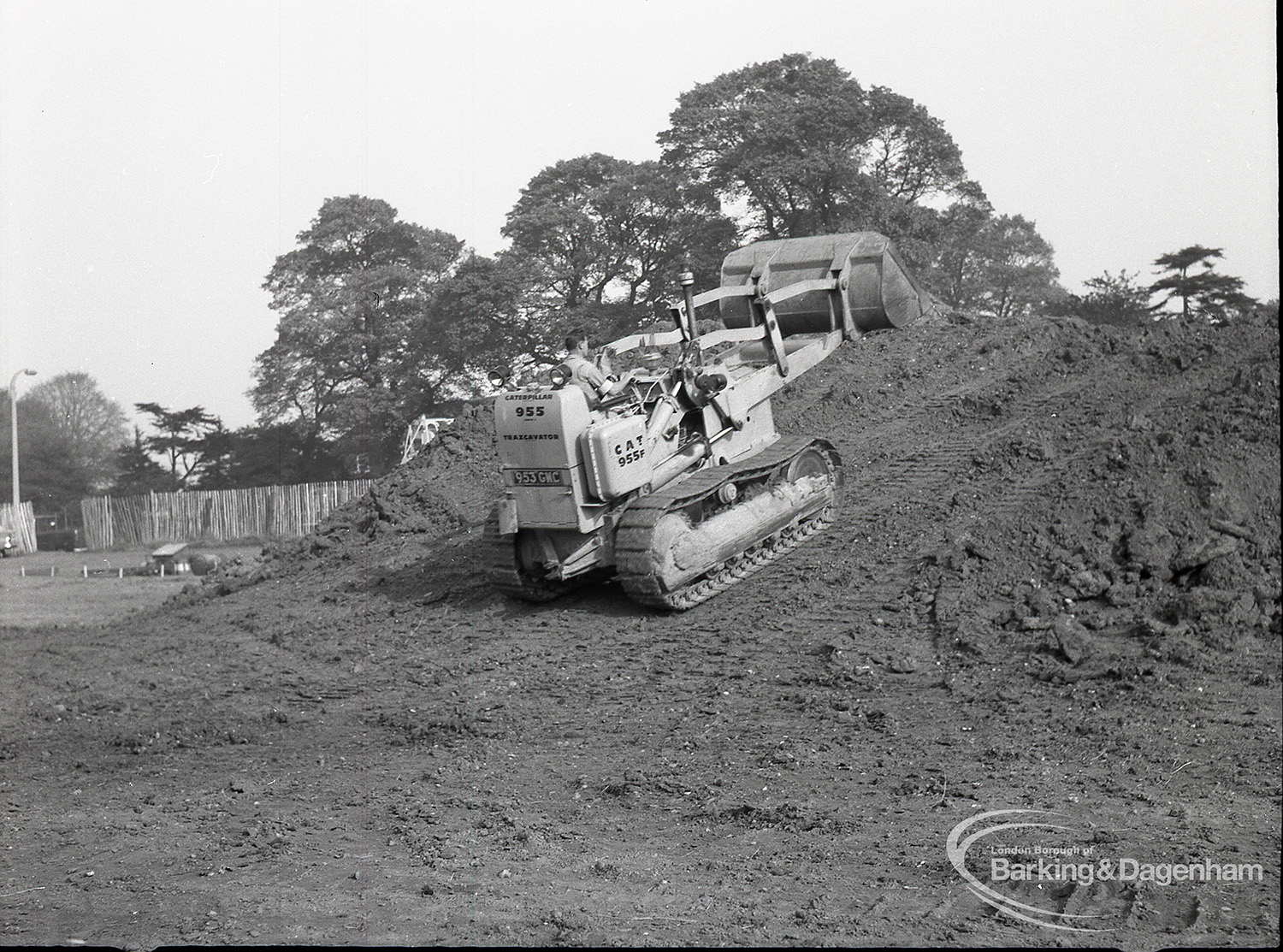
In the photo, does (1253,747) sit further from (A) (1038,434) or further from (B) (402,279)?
(B) (402,279)

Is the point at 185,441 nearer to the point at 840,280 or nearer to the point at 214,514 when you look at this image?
the point at 214,514

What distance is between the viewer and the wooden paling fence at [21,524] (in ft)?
110

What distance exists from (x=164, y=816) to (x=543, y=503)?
479 centimetres

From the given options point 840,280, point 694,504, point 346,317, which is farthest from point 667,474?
point 346,317

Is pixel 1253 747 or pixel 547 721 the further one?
pixel 547 721

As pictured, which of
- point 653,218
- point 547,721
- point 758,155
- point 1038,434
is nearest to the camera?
point 547,721

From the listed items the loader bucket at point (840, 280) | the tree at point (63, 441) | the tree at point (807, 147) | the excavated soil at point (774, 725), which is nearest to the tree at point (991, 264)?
the tree at point (807, 147)

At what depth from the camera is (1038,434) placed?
44.1ft

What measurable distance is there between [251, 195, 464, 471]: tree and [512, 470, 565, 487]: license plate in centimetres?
2337

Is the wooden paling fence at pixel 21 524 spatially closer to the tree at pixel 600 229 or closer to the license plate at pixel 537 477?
the tree at pixel 600 229

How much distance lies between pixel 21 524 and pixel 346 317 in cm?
1041

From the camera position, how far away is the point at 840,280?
1547 cm

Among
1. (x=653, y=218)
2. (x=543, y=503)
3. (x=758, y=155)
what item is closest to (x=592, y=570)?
Answer: (x=543, y=503)

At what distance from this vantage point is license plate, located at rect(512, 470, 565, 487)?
38.0ft
